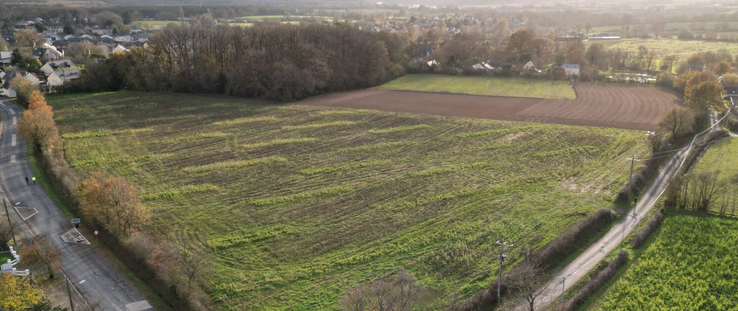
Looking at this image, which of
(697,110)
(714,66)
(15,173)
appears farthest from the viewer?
(714,66)

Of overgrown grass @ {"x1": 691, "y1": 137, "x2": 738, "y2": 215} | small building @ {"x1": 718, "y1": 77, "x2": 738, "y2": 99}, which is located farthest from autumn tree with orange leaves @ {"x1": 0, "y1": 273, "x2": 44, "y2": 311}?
small building @ {"x1": 718, "y1": 77, "x2": 738, "y2": 99}

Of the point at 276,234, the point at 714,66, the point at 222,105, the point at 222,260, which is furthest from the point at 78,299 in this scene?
the point at 714,66

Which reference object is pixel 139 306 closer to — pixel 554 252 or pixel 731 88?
pixel 554 252

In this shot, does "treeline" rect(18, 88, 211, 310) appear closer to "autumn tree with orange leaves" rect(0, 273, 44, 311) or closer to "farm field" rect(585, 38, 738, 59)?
"autumn tree with orange leaves" rect(0, 273, 44, 311)

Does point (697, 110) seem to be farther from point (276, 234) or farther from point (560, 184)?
point (276, 234)

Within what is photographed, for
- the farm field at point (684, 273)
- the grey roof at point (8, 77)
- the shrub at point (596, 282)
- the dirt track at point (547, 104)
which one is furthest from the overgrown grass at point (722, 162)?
the grey roof at point (8, 77)

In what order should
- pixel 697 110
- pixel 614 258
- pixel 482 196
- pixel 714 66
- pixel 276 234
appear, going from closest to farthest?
pixel 614 258, pixel 276 234, pixel 482 196, pixel 697 110, pixel 714 66

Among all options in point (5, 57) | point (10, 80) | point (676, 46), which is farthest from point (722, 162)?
point (5, 57)
